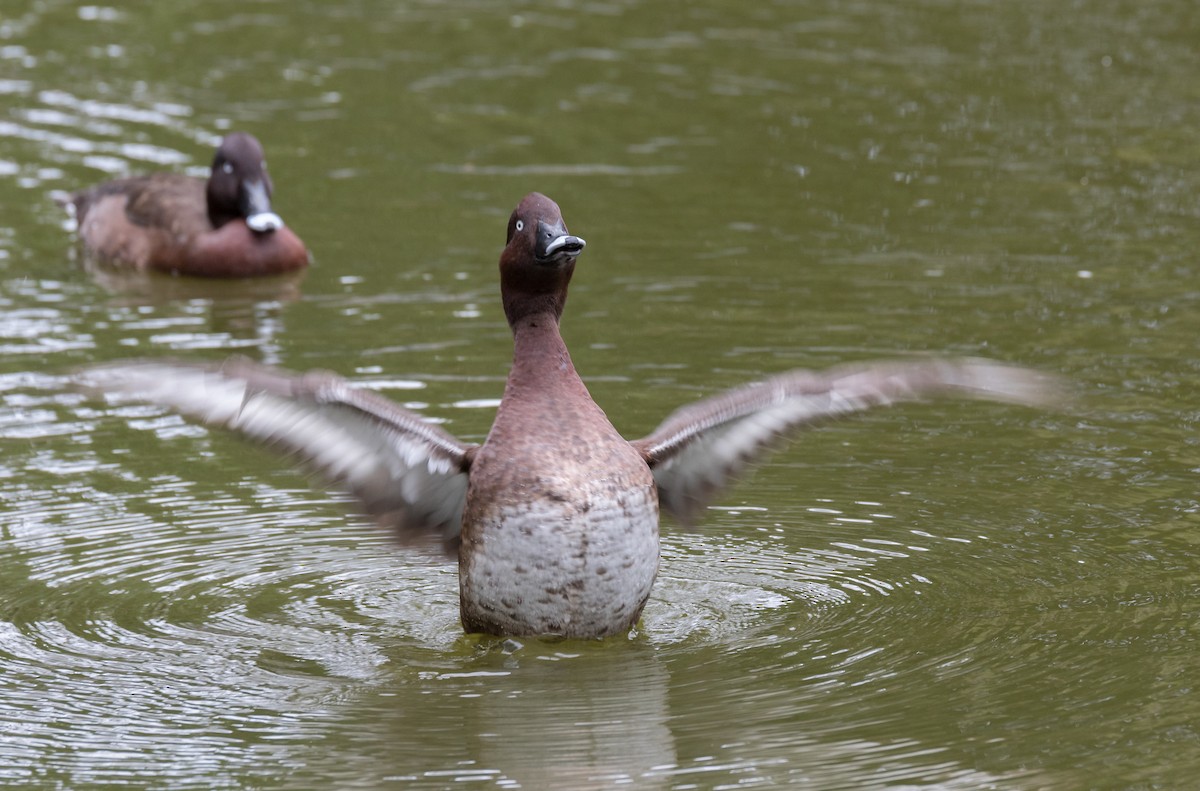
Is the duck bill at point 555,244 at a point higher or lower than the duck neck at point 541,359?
higher

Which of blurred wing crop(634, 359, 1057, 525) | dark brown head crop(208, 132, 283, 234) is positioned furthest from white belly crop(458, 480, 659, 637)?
dark brown head crop(208, 132, 283, 234)

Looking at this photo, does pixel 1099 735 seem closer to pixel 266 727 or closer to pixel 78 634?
pixel 266 727

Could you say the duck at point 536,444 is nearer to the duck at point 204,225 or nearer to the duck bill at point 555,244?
the duck bill at point 555,244

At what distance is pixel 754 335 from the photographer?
443 inches

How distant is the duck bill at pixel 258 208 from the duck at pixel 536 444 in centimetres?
656

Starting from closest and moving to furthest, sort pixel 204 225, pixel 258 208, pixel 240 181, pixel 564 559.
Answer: pixel 564 559, pixel 258 208, pixel 240 181, pixel 204 225

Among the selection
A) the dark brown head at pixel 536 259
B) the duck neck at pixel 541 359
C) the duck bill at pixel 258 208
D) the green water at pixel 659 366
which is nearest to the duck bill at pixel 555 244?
the dark brown head at pixel 536 259

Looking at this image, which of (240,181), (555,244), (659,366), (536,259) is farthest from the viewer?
(240,181)

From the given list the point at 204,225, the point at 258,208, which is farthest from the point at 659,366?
the point at 204,225

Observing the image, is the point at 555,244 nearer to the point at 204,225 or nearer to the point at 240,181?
the point at 240,181

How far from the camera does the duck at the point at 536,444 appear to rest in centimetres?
673

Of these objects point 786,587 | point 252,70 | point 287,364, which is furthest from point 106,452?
point 252,70

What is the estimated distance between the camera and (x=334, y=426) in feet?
23.0

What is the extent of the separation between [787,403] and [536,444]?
96cm
